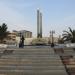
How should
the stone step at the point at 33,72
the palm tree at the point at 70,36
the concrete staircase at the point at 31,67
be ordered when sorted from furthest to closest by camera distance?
the palm tree at the point at 70,36
the concrete staircase at the point at 31,67
the stone step at the point at 33,72

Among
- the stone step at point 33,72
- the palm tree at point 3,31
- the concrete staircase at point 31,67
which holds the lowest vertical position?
the stone step at point 33,72

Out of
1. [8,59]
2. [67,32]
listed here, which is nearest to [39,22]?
[67,32]

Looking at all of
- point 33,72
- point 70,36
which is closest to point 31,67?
point 33,72

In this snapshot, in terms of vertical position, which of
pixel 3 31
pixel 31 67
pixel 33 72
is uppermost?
pixel 3 31

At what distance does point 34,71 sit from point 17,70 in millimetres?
1156

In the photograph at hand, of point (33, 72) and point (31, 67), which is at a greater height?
point (31, 67)

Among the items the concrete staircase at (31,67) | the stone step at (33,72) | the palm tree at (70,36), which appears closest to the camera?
the stone step at (33,72)

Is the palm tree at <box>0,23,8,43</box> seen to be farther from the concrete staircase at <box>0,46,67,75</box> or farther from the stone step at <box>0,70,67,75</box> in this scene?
the stone step at <box>0,70,67,75</box>

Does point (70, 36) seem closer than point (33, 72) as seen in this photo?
No

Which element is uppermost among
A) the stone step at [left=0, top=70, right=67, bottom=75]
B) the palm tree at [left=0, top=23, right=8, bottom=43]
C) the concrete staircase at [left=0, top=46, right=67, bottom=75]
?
the palm tree at [left=0, top=23, right=8, bottom=43]

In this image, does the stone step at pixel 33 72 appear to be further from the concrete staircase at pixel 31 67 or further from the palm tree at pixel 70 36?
the palm tree at pixel 70 36

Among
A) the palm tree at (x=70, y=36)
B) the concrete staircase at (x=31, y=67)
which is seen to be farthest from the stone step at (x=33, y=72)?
the palm tree at (x=70, y=36)

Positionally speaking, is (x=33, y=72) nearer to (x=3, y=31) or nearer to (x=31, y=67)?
(x=31, y=67)

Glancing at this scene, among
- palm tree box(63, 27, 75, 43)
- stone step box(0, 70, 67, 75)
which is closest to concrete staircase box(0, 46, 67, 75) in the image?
stone step box(0, 70, 67, 75)
